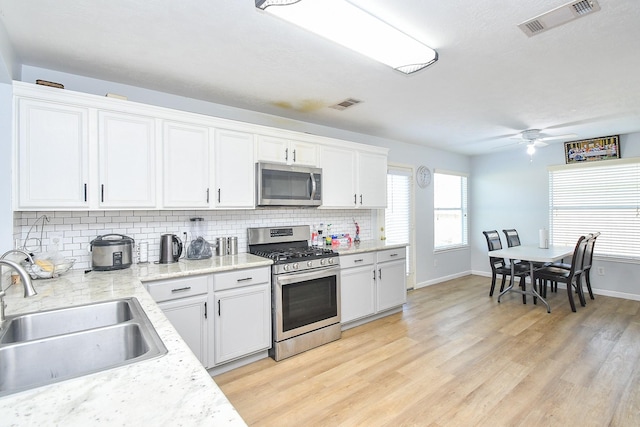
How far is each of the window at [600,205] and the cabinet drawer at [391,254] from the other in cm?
321

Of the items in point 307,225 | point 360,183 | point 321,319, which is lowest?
point 321,319

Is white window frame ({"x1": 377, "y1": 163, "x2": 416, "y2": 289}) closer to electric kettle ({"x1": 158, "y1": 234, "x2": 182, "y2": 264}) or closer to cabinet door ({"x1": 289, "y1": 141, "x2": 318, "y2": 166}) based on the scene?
cabinet door ({"x1": 289, "y1": 141, "x2": 318, "y2": 166})

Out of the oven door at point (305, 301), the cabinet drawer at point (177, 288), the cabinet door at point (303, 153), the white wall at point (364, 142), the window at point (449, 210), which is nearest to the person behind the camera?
the cabinet drawer at point (177, 288)

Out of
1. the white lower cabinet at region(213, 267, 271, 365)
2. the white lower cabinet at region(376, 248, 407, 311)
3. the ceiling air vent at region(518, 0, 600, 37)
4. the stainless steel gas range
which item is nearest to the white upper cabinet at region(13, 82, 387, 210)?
the stainless steel gas range

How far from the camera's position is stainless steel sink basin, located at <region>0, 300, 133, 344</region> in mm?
1421

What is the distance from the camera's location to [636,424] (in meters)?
2.05

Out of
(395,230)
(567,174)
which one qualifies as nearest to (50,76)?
(395,230)

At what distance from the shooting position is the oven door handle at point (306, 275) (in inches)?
115

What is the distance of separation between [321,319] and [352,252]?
81 cm

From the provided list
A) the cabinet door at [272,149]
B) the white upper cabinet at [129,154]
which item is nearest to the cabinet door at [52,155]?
the white upper cabinet at [129,154]

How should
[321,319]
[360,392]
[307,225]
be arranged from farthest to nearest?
[307,225]
[321,319]
[360,392]

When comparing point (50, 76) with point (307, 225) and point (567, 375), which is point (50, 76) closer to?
point (307, 225)

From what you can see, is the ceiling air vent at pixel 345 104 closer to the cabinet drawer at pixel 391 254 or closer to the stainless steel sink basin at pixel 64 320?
the cabinet drawer at pixel 391 254

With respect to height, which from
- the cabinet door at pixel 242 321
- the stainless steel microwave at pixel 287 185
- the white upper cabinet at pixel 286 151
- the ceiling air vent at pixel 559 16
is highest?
the ceiling air vent at pixel 559 16
